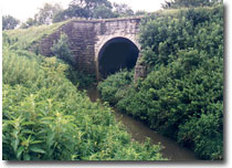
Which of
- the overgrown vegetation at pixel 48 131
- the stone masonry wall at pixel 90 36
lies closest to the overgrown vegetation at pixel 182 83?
the stone masonry wall at pixel 90 36

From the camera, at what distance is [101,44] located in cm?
754

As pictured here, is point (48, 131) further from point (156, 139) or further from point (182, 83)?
point (182, 83)

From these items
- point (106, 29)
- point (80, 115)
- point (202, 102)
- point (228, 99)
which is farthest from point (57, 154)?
point (106, 29)

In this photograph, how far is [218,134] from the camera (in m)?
3.37

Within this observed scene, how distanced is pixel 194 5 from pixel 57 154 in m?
4.54

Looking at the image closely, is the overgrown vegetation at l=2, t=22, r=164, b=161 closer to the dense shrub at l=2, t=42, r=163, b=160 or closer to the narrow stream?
the dense shrub at l=2, t=42, r=163, b=160

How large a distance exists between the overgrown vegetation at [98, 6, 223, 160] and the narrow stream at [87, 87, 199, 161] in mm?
119

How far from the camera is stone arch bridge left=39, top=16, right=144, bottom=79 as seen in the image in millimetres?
6680

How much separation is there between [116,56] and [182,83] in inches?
107

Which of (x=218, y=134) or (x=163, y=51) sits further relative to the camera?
(x=163, y=51)

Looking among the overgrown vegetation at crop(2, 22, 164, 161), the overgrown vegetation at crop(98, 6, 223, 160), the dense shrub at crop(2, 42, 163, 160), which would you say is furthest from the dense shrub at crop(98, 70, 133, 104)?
the dense shrub at crop(2, 42, 163, 160)

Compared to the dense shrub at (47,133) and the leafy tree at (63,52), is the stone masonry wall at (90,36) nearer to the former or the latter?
the leafy tree at (63,52)

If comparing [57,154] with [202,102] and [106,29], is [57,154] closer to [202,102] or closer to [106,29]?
[202,102]

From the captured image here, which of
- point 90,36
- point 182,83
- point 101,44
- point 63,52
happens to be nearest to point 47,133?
point 182,83
